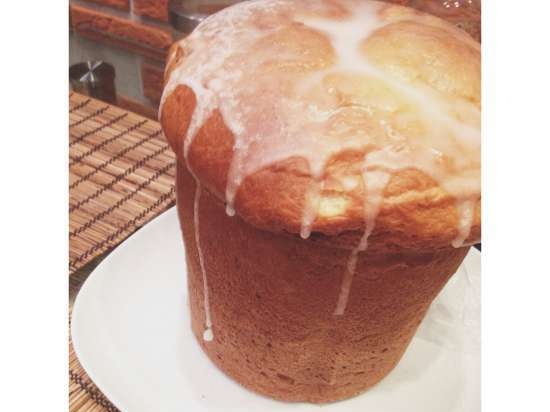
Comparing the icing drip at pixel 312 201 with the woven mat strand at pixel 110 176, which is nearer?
the icing drip at pixel 312 201

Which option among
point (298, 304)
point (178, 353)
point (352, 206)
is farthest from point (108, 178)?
point (352, 206)

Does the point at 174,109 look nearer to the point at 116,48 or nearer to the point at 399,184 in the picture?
the point at 399,184

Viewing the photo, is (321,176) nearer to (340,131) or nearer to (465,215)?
(340,131)

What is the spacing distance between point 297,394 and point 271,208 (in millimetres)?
346

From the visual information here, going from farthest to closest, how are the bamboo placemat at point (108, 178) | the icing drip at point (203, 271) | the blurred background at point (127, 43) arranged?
the blurred background at point (127, 43) < the bamboo placemat at point (108, 178) < the icing drip at point (203, 271)

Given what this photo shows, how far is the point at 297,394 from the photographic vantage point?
84cm

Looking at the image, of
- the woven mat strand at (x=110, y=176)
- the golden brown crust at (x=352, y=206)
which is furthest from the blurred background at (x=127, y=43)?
the golden brown crust at (x=352, y=206)

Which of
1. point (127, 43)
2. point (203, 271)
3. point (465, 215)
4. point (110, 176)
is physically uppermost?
point (465, 215)

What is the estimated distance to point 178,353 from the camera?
0.87 metres

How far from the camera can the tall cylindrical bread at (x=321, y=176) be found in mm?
609

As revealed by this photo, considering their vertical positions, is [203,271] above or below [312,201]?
below

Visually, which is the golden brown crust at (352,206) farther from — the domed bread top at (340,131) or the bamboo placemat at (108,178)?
the bamboo placemat at (108,178)

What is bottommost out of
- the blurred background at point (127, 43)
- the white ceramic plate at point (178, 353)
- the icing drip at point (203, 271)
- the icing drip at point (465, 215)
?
the blurred background at point (127, 43)

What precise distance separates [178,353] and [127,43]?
55.3 inches
